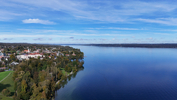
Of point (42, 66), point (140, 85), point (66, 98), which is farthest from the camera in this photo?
point (42, 66)

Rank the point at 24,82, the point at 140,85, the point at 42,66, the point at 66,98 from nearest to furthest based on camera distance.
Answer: the point at 24,82 → the point at 66,98 → the point at 140,85 → the point at 42,66

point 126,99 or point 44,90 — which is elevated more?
point 44,90

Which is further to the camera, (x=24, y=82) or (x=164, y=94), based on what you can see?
(x=164, y=94)

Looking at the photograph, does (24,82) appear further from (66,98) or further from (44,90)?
(66,98)

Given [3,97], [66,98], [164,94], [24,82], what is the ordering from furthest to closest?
1. [164,94]
2. [66,98]
3. [24,82]
4. [3,97]

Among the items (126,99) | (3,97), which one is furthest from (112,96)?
(3,97)

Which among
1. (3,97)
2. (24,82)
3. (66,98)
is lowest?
(66,98)

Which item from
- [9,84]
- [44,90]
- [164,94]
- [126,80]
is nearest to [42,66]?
[9,84]

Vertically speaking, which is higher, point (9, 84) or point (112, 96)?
point (9, 84)

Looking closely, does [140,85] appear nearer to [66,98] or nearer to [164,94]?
[164,94]
